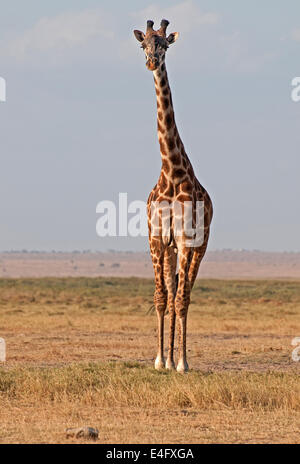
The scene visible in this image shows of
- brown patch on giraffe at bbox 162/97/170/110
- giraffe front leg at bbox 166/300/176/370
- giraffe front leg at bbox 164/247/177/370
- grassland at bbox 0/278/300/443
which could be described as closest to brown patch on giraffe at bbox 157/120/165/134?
brown patch on giraffe at bbox 162/97/170/110

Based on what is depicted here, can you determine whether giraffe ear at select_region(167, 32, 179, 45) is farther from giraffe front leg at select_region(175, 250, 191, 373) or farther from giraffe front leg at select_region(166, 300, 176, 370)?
giraffe front leg at select_region(166, 300, 176, 370)

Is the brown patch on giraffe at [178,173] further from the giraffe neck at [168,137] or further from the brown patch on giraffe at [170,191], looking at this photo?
the brown patch on giraffe at [170,191]

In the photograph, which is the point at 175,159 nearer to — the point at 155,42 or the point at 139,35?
the point at 155,42

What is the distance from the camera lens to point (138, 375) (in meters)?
13.7

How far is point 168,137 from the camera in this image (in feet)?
48.4

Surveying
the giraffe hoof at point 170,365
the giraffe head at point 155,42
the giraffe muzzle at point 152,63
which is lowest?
the giraffe hoof at point 170,365

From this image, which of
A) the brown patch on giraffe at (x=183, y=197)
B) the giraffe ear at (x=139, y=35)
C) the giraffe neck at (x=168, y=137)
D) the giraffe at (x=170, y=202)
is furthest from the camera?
the giraffe neck at (x=168, y=137)

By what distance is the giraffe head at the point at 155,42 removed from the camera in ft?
45.5

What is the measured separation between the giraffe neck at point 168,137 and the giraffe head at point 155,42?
37 centimetres

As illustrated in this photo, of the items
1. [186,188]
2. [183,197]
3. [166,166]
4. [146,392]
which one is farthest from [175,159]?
[146,392]

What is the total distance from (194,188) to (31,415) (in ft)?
16.3

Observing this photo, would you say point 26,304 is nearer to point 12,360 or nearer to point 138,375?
point 12,360

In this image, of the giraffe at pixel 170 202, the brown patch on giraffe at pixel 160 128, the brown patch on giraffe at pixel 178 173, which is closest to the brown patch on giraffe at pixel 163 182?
the giraffe at pixel 170 202
